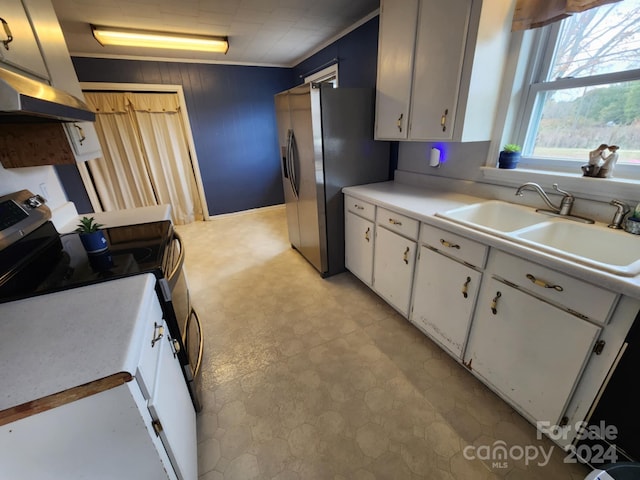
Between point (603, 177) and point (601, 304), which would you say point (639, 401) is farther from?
point (603, 177)

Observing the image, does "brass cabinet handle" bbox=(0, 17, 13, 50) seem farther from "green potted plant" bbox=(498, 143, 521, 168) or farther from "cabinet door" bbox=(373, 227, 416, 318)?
"green potted plant" bbox=(498, 143, 521, 168)

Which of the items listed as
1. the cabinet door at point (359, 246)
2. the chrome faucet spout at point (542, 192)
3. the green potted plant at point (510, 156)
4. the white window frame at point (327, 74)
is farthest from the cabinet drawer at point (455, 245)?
the white window frame at point (327, 74)

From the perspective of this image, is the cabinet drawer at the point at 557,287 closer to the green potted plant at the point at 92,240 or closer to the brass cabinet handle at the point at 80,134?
the green potted plant at the point at 92,240

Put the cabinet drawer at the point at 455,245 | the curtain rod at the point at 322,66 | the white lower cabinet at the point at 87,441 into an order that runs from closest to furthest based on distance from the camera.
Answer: the white lower cabinet at the point at 87,441
the cabinet drawer at the point at 455,245
the curtain rod at the point at 322,66

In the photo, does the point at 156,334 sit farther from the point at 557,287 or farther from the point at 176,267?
the point at 557,287

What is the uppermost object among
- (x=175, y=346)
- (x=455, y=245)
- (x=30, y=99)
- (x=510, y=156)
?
(x=30, y=99)

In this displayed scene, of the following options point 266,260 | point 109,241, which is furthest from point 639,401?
point 266,260

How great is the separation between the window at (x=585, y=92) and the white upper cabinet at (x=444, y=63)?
0.77 feet

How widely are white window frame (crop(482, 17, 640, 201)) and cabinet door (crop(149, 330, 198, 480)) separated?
2059 millimetres

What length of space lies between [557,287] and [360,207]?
55.2 inches

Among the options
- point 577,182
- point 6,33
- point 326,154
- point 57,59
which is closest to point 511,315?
point 577,182

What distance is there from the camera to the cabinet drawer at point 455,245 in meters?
1.32

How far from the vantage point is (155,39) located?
274 cm

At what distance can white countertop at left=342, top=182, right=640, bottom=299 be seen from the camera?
2.90 feet
